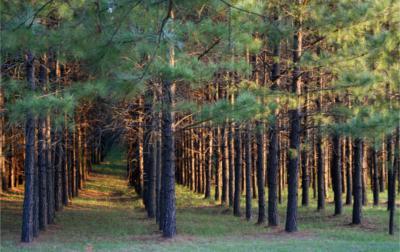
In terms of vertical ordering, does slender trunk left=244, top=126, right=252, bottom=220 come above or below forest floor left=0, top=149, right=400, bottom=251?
above

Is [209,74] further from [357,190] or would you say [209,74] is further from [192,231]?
[357,190]

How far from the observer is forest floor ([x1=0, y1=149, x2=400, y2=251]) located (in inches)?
568

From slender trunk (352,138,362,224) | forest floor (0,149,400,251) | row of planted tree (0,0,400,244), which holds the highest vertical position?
row of planted tree (0,0,400,244)

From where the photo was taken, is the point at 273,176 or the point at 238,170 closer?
the point at 273,176

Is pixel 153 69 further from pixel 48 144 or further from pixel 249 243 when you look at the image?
pixel 48 144

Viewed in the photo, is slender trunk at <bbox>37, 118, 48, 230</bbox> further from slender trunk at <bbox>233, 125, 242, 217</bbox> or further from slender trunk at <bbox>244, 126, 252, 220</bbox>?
slender trunk at <bbox>244, 126, 252, 220</bbox>

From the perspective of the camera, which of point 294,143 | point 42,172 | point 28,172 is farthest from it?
point 42,172

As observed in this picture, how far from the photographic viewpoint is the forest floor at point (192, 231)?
568 inches

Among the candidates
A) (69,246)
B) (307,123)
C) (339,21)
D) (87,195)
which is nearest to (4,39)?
(69,246)

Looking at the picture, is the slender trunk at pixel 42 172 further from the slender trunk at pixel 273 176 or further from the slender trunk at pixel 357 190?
the slender trunk at pixel 357 190

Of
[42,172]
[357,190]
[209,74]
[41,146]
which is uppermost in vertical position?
[209,74]

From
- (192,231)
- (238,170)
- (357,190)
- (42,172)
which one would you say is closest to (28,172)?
(42,172)

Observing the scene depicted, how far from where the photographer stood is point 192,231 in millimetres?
19125

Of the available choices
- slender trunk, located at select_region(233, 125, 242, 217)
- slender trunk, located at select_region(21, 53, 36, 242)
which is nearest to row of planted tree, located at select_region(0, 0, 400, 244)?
slender trunk, located at select_region(21, 53, 36, 242)
